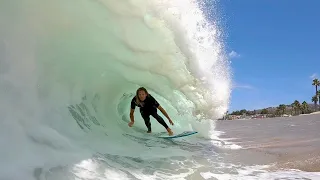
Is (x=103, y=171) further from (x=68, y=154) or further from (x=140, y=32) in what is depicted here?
(x=140, y=32)

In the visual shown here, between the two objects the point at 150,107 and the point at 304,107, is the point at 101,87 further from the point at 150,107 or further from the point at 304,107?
the point at 304,107

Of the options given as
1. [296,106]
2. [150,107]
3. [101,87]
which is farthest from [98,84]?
[296,106]

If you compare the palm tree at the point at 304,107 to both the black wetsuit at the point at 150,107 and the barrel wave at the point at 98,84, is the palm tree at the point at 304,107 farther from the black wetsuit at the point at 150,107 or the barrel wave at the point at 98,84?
the black wetsuit at the point at 150,107

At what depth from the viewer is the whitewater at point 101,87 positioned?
5.65m

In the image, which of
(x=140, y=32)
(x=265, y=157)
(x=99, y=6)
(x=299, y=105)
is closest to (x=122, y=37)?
(x=140, y=32)

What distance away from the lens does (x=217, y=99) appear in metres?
13.8

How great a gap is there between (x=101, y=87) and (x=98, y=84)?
0.78 ft

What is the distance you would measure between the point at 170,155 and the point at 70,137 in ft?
7.29

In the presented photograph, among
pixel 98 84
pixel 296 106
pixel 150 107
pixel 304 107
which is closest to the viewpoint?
pixel 150 107

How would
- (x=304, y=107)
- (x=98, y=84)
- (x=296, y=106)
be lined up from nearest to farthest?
(x=98, y=84) → (x=304, y=107) → (x=296, y=106)

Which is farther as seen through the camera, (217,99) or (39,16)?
(217,99)

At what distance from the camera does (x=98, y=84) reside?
37.3ft

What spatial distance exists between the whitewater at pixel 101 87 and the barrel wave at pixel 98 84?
3 centimetres

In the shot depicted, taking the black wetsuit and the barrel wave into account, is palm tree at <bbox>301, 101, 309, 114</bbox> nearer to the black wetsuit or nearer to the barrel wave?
the barrel wave
